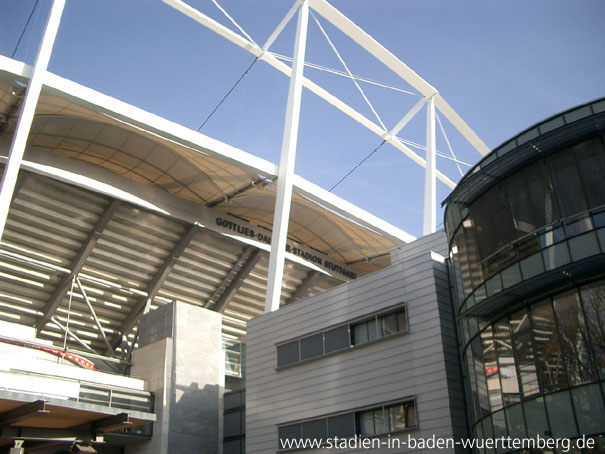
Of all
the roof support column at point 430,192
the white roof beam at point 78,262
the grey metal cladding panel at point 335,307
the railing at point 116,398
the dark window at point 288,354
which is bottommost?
the railing at point 116,398

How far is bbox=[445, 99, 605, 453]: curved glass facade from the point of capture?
1490cm

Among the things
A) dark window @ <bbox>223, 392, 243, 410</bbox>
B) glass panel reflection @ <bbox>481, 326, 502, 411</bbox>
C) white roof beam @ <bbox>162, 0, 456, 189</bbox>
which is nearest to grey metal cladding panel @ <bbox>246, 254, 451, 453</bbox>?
glass panel reflection @ <bbox>481, 326, 502, 411</bbox>

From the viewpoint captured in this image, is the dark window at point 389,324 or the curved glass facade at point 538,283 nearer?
the curved glass facade at point 538,283

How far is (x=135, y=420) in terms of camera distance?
26031 mm

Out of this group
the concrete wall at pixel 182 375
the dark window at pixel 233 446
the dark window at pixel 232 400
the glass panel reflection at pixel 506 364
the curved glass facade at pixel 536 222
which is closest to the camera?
the curved glass facade at pixel 536 222

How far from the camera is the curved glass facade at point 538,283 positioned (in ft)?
48.9

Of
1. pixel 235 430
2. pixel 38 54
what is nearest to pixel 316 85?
pixel 38 54

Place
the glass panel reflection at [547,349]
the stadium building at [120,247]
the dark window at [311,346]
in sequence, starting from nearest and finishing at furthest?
1. the glass panel reflection at [547,349]
2. the dark window at [311,346]
3. the stadium building at [120,247]

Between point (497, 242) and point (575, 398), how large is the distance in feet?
15.6

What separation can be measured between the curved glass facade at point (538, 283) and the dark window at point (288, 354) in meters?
Answer: 7.84

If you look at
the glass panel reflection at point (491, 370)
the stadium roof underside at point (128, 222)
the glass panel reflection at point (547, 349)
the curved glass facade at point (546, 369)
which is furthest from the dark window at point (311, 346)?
the stadium roof underside at point (128, 222)

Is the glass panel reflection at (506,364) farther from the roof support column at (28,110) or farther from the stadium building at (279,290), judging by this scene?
the roof support column at (28,110)

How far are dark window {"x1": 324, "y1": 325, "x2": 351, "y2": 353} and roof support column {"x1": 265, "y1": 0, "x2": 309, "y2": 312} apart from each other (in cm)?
599

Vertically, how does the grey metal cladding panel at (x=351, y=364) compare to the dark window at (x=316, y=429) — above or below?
above
